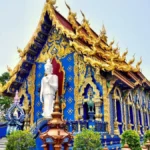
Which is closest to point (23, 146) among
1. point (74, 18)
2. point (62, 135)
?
point (62, 135)

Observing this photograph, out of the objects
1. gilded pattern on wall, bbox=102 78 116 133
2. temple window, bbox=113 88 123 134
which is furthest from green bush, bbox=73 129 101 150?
temple window, bbox=113 88 123 134

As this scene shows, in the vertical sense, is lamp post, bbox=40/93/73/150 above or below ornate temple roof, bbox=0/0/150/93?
below

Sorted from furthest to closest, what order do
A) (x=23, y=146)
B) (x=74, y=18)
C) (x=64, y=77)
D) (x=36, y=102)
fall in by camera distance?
(x=74, y=18)
(x=36, y=102)
(x=64, y=77)
(x=23, y=146)

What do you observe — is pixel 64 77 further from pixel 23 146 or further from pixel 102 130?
pixel 23 146

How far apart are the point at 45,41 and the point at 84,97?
370cm

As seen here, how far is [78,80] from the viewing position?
10.5 m

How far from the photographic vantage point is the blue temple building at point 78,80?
9422 mm

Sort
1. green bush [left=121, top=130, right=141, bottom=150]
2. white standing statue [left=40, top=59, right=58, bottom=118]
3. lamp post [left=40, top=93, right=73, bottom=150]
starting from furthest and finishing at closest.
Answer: white standing statue [left=40, top=59, right=58, bottom=118]
green bush [left=121, top=130, right=141, bottom=150]
lamp post [left=40, top=93, right=73, bottom=150]

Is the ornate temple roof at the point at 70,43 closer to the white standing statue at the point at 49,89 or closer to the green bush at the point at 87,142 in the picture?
the white standing statue at the point at 49,89

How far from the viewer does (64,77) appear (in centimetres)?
1089

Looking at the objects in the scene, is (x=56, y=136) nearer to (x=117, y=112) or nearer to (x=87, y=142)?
(x=87, y=142)

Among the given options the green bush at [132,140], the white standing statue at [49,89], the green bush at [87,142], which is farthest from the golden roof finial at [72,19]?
the green bush at [87,142]

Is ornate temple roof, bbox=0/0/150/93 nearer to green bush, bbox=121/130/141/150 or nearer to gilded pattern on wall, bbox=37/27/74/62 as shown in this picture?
gilded pattern on wall, bbox=37/27/74/62

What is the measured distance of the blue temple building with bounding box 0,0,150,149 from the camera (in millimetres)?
9422
